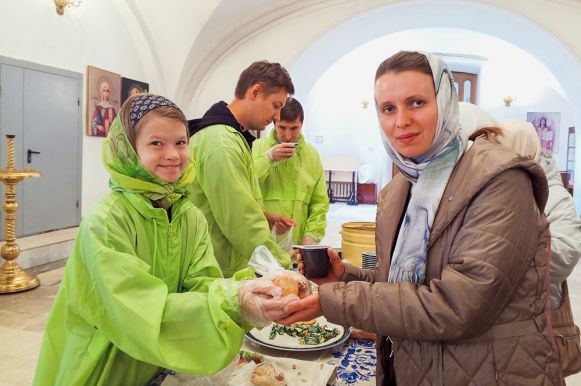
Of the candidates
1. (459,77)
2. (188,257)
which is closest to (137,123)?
(188,257)

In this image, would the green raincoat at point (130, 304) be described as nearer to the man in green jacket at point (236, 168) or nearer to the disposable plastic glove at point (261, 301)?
the disposable plastic glove at point (261, 301)

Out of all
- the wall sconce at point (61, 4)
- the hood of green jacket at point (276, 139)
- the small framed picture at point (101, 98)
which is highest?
the wall sconce at point (61, 4)

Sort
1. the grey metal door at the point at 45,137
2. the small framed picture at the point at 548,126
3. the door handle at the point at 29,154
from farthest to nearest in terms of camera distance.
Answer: the small framed picture at the point at 548,126 → the door handle at the point at 29,154 → the grey metal door at the point at 45,137

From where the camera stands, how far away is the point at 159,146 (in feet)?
4.67

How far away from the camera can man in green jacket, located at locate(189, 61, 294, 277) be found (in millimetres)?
2029

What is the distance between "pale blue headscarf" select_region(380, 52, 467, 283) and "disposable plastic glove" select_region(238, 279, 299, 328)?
12.6 inches

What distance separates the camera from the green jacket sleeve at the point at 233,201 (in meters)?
2.02

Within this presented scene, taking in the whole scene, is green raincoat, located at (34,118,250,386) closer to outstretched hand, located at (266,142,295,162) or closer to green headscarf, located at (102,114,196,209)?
green headscarf, located at (102,114,196,209)

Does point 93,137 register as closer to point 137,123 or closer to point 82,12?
point 82,12

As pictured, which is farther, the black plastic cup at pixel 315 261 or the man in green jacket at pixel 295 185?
the man in green jacket at pixel 295 185

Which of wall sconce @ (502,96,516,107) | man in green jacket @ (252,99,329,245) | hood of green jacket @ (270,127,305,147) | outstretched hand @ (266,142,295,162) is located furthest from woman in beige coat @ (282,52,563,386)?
wall sconce @ (502,96,516,107)

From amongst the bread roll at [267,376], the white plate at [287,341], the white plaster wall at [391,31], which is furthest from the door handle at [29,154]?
the bread roll at [267,376]

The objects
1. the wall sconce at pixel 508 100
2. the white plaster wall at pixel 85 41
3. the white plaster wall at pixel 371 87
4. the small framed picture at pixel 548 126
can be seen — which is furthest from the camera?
the small framed picture at pixel 548 126

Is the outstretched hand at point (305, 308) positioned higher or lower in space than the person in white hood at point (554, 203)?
lower
